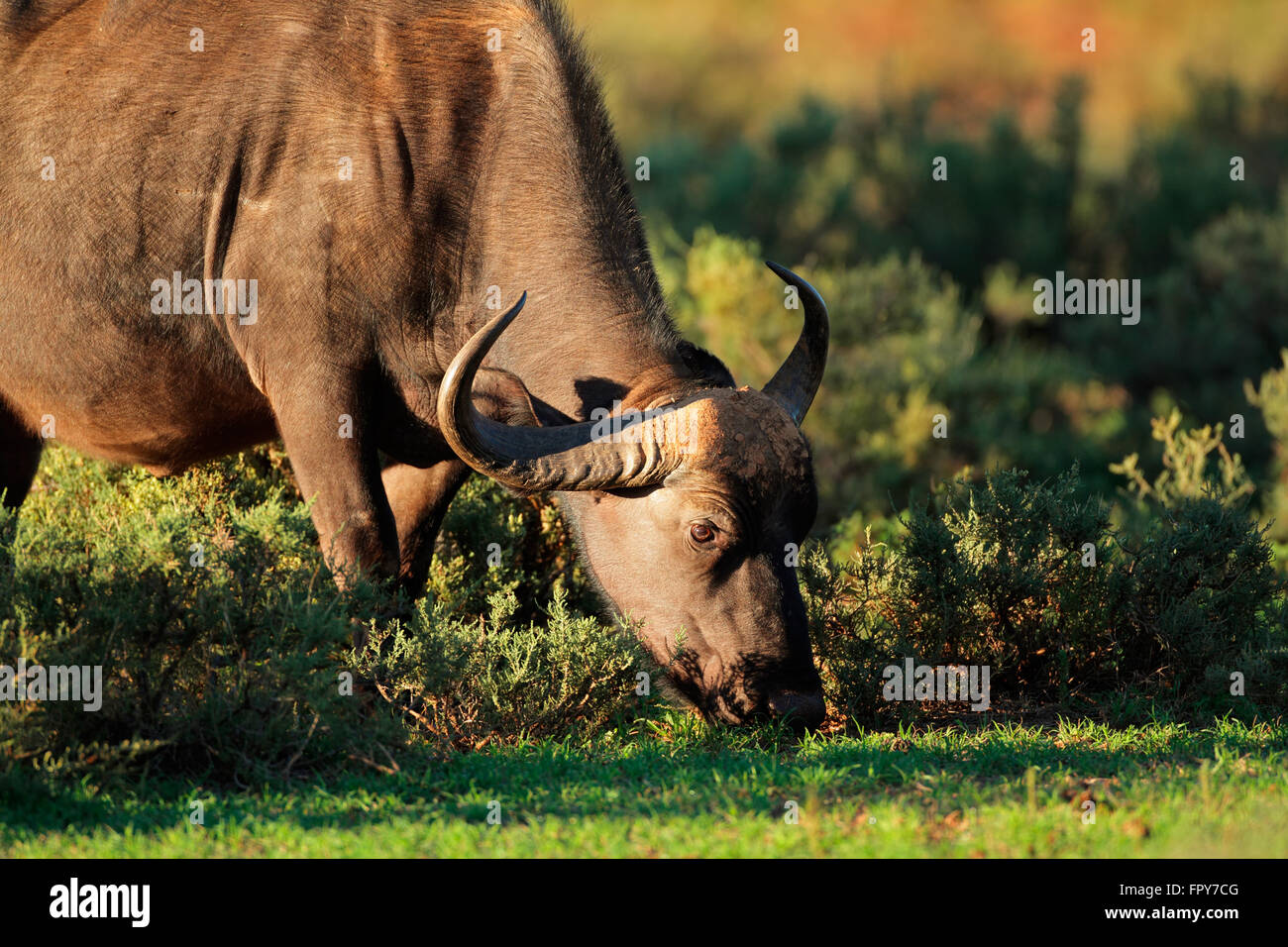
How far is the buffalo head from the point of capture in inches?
246

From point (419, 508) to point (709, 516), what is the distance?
2.10 m

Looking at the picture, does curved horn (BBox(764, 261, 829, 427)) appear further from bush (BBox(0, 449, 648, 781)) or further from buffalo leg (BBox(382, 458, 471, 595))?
buffalo leg (BBox(382, 458, 471, 595))

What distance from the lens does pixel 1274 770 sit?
573 cm

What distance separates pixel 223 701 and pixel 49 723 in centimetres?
62

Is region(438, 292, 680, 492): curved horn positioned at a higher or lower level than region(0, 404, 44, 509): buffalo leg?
higher

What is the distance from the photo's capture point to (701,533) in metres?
6.29

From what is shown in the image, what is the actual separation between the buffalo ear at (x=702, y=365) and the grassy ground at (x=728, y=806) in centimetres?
166

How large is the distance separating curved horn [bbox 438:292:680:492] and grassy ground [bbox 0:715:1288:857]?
45.2 inches

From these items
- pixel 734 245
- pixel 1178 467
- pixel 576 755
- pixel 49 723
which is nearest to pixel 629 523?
pixel 576 755
